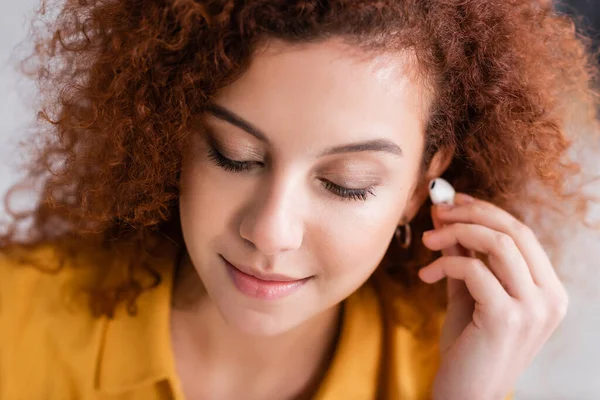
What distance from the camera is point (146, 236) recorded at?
4.32 feet

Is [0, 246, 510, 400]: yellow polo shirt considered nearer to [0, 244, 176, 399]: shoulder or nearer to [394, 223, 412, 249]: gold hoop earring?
[0, 244, 176, 399]: shoulder

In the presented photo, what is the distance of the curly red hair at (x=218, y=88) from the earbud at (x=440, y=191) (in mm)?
55

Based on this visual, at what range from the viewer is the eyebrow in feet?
3.14

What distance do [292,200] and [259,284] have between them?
5.8 inches

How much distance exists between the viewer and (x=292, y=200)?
0.99 metres

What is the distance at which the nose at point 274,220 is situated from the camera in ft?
3.20

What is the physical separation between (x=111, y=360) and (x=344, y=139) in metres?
0.57

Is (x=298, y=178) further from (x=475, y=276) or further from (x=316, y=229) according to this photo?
(x=475, y=276)

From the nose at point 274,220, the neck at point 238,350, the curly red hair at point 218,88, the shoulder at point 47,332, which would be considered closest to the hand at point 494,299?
the curly red hair at point 218,88

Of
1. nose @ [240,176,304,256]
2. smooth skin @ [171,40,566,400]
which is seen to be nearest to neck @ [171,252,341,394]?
smooth skin @ [171,40,566,400]

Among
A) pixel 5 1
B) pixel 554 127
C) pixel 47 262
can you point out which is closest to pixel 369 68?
pixel 554 127

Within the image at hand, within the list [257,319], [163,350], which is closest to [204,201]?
[257,319]

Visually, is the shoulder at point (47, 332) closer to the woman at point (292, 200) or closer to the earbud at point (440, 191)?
the woman at point (292, 200)

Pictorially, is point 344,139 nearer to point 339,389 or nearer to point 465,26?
point 465,26
